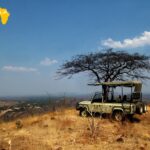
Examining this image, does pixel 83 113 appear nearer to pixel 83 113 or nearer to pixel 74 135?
pixel 83 113

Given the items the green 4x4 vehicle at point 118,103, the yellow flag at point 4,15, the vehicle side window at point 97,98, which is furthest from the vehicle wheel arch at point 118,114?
the yellow flag at point 4,15

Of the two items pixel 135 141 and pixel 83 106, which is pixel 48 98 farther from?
pixel 135 141

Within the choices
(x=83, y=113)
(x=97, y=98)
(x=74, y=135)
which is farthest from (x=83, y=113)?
(x=74, y=135)

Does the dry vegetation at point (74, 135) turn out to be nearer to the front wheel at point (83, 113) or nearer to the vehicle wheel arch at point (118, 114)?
the front wheel at point (83, 113)

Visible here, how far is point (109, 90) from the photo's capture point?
65.0ft

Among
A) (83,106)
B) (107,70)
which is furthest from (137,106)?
(107,70)

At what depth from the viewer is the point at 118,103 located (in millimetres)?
18734

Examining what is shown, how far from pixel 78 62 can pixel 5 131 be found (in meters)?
11.8

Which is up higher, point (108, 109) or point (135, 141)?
point (108, 109)

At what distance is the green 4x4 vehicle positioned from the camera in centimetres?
1819

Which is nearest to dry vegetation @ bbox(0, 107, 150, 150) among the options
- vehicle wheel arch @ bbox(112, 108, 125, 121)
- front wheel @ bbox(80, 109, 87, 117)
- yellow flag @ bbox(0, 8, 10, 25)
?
front wheel @ bbox(80, 109, 87, 117)

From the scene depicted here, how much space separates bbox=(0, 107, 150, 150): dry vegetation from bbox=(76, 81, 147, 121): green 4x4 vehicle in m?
0.67

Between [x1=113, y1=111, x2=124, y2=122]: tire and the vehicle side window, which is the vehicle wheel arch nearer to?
[x1=113, y1=111, x2=124, y2=122]: tire

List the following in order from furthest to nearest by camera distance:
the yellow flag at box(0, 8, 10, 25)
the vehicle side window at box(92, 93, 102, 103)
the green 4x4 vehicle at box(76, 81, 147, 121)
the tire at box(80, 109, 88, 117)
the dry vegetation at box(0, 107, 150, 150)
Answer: the tire at box(80, 109, 88, 117)
the vehicle side window at box(92, 93, 102, 103)
the green 4x4 vehicle at box(76, 81, 147, 121)
the dry vegetation at box(0, 107, 150, 150)
the yellow flag at box(0, 8, 10, 25)
